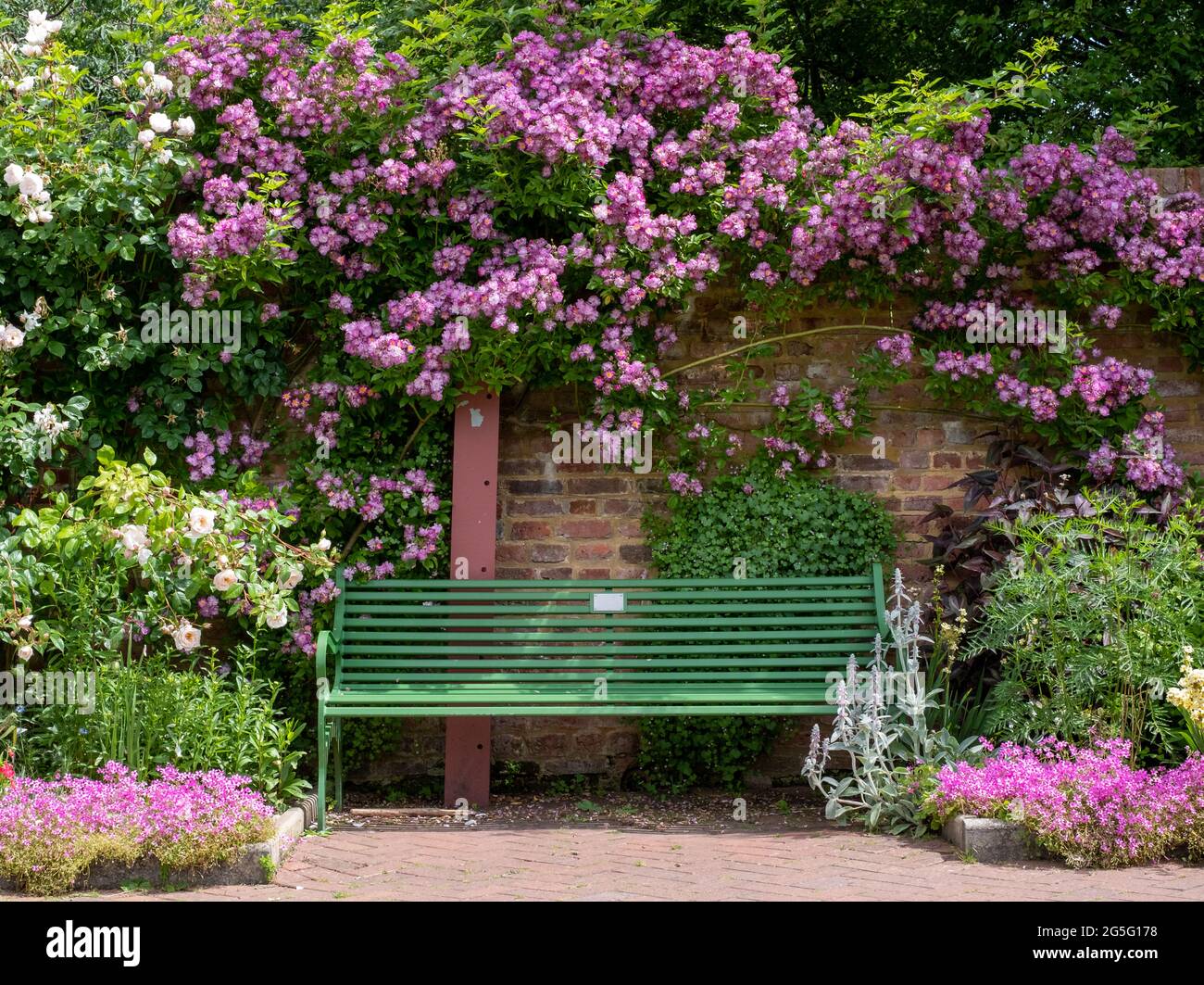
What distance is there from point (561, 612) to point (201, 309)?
2226mm

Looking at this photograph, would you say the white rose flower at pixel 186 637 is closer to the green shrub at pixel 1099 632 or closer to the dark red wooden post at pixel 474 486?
the dark red wooden post at pixel 474 486

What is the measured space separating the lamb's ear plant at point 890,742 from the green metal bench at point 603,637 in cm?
24

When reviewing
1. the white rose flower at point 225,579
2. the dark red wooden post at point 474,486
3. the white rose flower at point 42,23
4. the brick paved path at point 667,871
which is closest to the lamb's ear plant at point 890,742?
the brick paved path at point 667,871

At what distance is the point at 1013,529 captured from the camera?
225 inches

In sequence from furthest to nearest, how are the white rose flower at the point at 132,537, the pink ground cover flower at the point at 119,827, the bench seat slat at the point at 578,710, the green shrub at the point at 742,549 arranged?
the green shrub at the point at 742,549
the bench seat slat at the point at 578,710
the white rose flower at the point at 132,537
the pink ground cover flower at the point at 119,827

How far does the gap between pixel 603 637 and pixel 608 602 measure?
0.16 metres

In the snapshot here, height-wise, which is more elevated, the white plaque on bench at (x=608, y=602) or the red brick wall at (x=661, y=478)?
the red brick wall at (x=661, y=478)

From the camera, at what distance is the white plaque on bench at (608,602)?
233 inches

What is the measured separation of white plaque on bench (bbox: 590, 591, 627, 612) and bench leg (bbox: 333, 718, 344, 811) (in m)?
1.26

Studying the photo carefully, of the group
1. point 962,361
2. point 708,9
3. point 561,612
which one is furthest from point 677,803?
point 708,9

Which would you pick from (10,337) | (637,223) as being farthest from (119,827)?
(637,223)

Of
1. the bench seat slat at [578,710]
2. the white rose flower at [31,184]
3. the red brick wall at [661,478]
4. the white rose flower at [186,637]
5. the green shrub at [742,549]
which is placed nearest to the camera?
the white rose flower at [186,637]

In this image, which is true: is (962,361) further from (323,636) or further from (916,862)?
(323,636)

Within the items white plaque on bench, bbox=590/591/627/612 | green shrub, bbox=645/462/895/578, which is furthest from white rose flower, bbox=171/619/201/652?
green shrub, bbox=645/462/895/578
